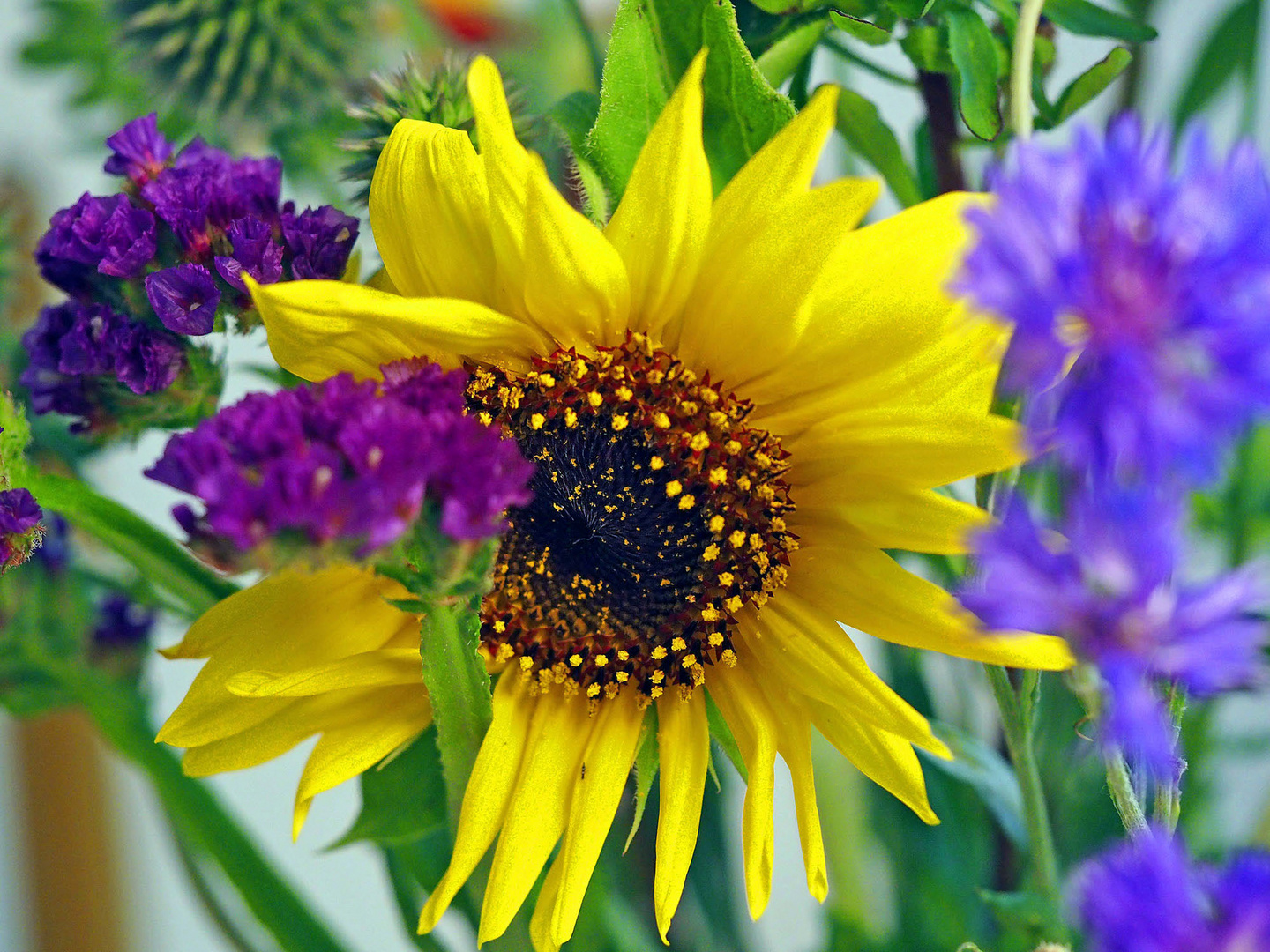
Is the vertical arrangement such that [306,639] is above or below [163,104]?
below

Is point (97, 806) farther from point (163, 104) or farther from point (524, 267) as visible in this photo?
point (524, 267)

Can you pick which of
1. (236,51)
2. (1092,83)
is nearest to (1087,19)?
(1092,83)

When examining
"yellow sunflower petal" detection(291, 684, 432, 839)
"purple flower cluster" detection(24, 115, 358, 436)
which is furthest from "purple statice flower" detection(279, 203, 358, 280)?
"yellow sunflower petal" detection(291, 684, 432, 839)

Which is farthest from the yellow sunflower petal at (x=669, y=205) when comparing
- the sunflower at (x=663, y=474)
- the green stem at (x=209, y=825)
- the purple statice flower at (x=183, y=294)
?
the green stem at (x=209, y=825)

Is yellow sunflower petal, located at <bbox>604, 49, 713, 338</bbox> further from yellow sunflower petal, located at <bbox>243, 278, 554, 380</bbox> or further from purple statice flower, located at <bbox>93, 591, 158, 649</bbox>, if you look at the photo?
purple statice flower, located at <bbox>93, 591, 158, 649</bbox>

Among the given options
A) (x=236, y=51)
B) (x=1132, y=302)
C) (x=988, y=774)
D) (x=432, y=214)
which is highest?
(x=236, y=51)

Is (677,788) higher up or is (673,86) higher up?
(673,86)

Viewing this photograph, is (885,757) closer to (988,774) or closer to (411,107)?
(988,774)

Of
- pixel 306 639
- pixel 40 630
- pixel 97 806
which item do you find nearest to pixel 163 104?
pixel 40 630

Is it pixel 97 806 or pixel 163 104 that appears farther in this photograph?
pixel 97 806
